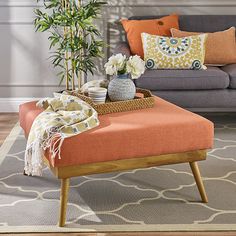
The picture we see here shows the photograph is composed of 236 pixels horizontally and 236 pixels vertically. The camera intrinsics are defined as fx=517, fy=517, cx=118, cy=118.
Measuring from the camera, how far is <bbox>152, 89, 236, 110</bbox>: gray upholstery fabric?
3740 mm

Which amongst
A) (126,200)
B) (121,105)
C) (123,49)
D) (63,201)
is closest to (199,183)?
(126,200)

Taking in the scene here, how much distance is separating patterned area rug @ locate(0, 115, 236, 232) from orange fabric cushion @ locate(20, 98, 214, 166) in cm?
28

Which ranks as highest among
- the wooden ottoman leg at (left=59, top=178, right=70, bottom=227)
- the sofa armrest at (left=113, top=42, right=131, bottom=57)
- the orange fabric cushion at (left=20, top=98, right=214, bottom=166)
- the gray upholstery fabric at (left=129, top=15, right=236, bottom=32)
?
the gray upholstery fabric at (left=129, top=15, right=236, bottom=32)

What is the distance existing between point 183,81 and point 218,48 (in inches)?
21.9

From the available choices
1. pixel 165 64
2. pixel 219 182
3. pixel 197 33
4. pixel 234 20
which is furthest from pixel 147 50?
pixel 219 182

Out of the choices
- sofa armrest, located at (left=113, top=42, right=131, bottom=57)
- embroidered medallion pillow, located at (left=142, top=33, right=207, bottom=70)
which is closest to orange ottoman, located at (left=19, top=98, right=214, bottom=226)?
embroidered medallion pillow, located at (left=142, top=33, right=207, bottom=70)

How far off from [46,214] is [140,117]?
0.64 m

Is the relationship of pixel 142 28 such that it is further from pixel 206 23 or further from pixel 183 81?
pixel 183 81

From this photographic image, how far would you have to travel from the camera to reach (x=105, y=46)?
4496 millimetres

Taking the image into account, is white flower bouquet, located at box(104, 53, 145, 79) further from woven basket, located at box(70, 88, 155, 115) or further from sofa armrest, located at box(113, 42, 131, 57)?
sofa armrest, located at box(113, 42, 131, 57)

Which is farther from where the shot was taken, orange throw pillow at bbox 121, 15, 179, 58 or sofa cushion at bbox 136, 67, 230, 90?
orange throw pillow at bbox 121, 15, 179, 58

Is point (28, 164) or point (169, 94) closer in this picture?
point (28, 164)

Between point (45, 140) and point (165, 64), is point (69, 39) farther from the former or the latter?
point (45, 140)

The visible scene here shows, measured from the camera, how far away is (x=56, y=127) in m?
2.30
